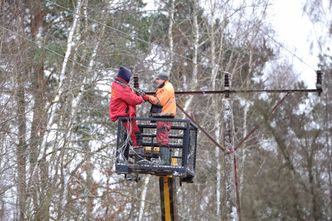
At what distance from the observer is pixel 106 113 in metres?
18.6

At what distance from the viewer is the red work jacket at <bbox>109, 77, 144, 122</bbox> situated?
9742 mm

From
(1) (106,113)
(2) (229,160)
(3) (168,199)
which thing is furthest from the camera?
(1) (106,113)

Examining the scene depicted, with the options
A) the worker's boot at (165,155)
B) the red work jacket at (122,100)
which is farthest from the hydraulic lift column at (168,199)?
the red work jacket at (122,100)

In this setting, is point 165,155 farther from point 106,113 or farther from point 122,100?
point 106,113

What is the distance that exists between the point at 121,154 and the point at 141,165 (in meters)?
0.34

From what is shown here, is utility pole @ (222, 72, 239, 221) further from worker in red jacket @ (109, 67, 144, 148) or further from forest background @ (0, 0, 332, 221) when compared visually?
worker in red jacket @ (109, 67, 144, 148)

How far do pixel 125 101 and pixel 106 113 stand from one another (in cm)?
890

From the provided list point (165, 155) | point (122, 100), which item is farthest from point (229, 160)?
point (122, 100)

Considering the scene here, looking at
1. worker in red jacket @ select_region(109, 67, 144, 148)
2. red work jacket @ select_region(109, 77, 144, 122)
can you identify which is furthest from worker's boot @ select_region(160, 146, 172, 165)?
red work jacket @ select_region(109, 77, 144, 122)

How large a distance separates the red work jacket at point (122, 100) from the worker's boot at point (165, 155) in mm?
656

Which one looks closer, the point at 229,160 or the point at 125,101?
the point at 125,101

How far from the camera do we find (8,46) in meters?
16.9

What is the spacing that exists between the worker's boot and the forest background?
1202mm

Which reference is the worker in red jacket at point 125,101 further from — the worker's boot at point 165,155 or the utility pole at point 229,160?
the utility pole at point 229,160
